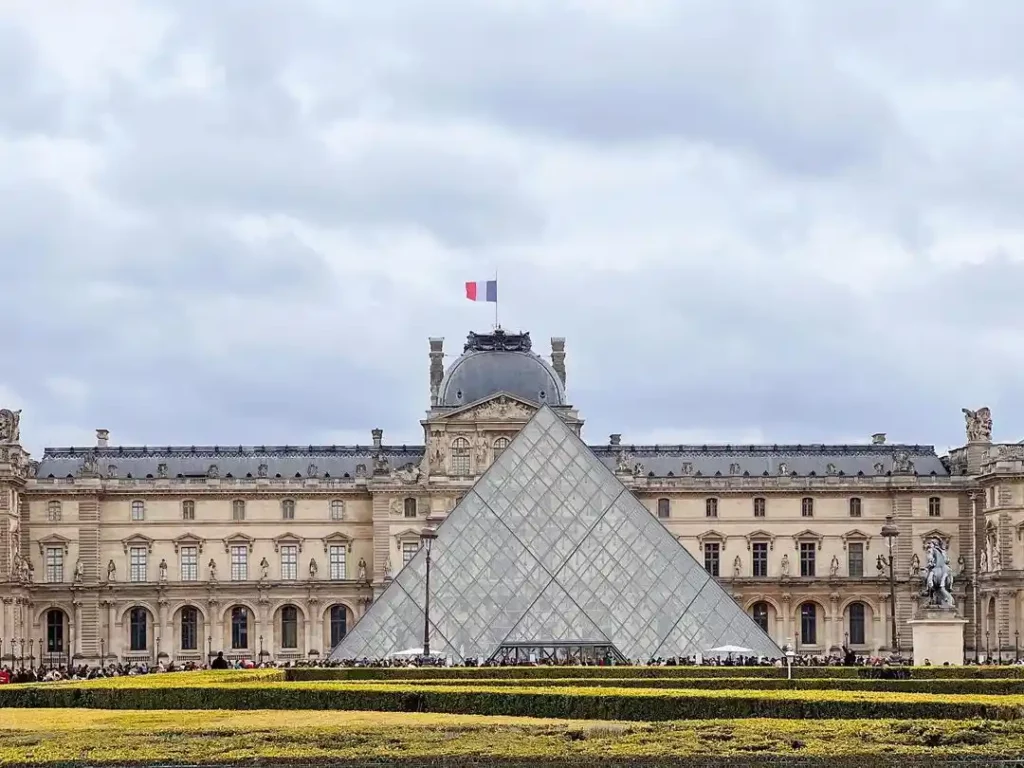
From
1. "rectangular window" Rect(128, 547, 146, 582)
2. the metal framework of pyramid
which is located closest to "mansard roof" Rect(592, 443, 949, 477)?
"rectangular window" Rect(128, 547, 146, 582)

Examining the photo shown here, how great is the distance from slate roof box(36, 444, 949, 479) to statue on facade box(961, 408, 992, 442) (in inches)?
80.6

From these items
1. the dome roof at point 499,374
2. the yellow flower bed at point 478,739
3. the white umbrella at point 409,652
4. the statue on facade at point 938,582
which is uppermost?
the dome roof at point 499,374

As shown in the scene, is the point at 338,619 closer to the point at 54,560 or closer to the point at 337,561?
the point at 337,561

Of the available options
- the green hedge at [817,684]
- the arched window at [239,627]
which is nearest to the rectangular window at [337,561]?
the arched window at [239,627]

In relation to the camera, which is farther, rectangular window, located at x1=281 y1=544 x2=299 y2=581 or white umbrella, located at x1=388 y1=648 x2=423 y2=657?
rectangular window, located at x1=281 y1=544 x2=299 y2=581

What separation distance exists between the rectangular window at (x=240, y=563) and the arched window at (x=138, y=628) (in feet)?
12.0

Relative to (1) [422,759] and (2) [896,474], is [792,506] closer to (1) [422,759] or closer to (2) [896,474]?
(2) [896,474]

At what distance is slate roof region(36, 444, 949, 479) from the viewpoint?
89062 millimetres

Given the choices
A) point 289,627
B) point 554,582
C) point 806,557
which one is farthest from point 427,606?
point 806,557

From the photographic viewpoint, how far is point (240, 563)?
87500mm

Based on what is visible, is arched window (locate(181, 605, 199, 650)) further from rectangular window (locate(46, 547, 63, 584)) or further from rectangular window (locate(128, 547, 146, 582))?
rectangular window (locate(46, 547, 63, 584))

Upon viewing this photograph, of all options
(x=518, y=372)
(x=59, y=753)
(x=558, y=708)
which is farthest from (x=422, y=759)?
(x=518, y=372)

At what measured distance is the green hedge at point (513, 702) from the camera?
29.9 metres

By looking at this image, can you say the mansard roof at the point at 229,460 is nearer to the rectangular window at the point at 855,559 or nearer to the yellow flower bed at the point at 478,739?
the rectangular window at the point at 855,559
